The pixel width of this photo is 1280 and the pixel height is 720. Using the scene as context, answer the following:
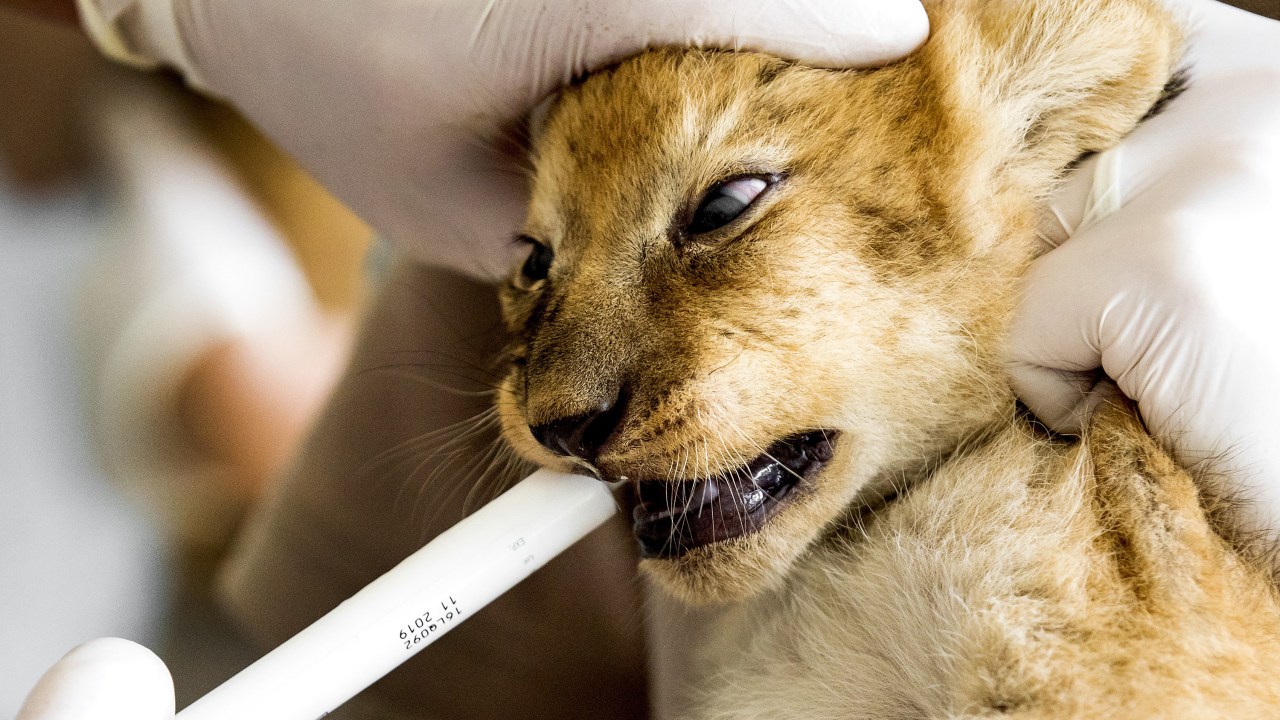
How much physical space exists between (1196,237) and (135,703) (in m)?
1.35

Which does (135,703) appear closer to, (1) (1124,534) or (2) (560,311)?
(2) (560,311)

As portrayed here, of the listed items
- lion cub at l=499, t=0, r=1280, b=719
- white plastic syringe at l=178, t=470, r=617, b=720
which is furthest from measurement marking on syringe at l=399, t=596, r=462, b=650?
lion cub at l=499, t=0, r=1280, b=719

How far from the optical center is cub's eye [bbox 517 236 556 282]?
5.05ft

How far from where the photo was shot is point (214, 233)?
2486mm

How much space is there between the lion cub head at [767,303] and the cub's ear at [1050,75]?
0.01 meters

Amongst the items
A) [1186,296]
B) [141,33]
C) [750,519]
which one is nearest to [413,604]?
[750,519]

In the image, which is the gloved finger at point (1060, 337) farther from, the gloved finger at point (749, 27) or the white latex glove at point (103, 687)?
the white latex glove at point (103, 687)

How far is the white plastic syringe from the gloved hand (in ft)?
2.27

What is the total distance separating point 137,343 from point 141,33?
0.76 m

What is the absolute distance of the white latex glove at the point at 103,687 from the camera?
3.02 ft

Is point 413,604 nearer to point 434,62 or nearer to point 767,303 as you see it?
point 767,303

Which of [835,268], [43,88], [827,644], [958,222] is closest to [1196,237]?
[958,222]

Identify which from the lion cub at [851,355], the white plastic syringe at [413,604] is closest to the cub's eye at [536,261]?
the lion cub at [851,355]

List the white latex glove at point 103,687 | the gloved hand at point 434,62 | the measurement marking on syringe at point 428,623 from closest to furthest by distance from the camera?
the white latex glove at point 103,687 → the measurement marking on syringe at point 428,623 → the gloved hand at point 434,62
